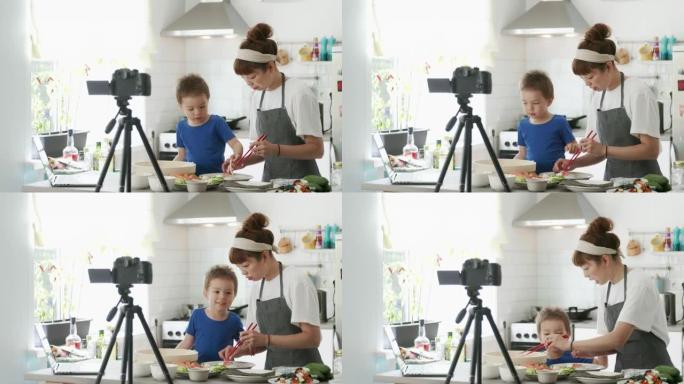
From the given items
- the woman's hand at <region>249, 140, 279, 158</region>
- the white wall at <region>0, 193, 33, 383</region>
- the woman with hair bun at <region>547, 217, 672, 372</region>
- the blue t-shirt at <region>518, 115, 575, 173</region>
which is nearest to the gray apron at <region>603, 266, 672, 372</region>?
the woman with hair bun at <region>547, 217, 672, 372</region>

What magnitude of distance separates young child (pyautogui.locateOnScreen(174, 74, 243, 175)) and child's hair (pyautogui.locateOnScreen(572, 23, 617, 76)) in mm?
1151

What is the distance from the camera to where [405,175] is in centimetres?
397

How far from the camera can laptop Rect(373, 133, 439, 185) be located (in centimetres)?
394

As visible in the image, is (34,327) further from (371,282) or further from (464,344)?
(464,344)

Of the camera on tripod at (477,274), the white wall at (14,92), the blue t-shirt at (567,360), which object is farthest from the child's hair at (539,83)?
the white wall at (14,92)

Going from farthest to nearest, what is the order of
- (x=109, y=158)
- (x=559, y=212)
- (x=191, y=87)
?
(x=109, y=158), (x=191, y=87), (x=559, y=212)

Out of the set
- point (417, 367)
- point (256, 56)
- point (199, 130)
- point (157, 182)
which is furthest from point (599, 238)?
point (157, 182)

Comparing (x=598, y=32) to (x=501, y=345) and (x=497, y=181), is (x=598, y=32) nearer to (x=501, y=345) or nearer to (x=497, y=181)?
(x=497, y=181)

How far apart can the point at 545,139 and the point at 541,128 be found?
0.11ft

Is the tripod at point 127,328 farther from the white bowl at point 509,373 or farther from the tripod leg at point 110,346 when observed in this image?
the white bowl at point 509,373

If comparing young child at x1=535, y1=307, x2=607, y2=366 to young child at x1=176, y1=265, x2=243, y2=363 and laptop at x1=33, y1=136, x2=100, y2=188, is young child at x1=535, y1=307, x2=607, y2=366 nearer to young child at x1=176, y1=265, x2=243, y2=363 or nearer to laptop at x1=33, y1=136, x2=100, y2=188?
young child at x1=176, y1=265, x2=243, y2=363

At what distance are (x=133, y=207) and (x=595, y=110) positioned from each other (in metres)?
1.57

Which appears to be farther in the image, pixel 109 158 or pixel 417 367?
pixel 109 158

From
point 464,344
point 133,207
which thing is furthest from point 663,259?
point 133,207
